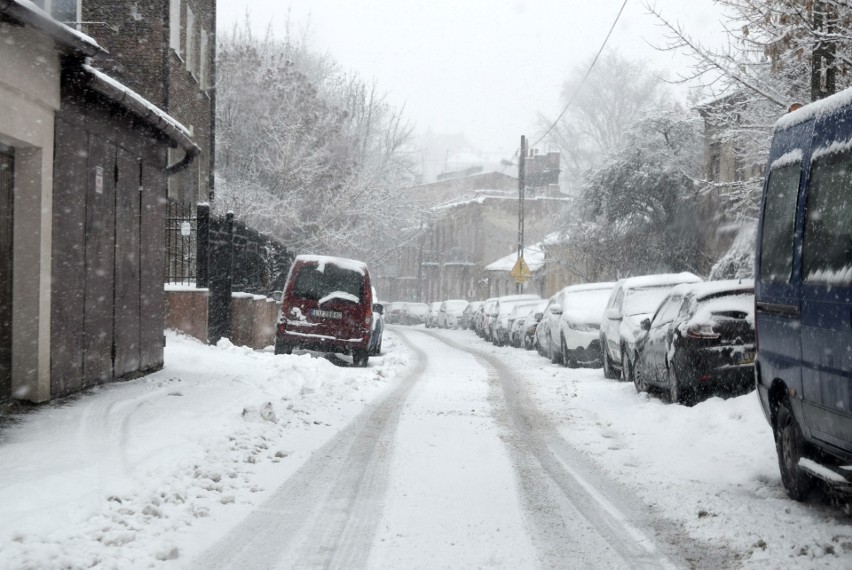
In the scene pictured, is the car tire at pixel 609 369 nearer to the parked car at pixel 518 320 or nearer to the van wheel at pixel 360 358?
the van wheel at pixel 360 358

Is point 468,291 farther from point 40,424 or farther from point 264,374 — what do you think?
point 40,424

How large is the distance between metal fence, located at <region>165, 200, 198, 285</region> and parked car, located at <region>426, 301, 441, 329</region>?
38513 mm

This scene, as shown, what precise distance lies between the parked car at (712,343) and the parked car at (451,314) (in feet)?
138

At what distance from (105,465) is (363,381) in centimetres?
830

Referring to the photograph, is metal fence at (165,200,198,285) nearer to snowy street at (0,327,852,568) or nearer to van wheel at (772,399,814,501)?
snowy street at (0,327,852,568)

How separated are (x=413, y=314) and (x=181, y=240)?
4810cm

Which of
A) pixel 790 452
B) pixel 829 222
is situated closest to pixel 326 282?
pixel 790 452

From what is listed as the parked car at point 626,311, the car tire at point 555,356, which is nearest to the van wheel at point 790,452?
the parked car at point 626,311

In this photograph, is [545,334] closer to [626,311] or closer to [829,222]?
[626,311]

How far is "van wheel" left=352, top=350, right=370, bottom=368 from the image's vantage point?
17.7 m

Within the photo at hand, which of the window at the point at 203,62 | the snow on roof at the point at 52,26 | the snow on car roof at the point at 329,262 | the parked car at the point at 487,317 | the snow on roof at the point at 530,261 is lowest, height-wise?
the parked car at the point at 487,317

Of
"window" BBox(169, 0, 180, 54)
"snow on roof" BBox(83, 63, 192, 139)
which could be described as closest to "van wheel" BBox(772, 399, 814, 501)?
"snow on roof" BBox(83, 63, 192, 139)

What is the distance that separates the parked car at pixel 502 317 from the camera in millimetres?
32594

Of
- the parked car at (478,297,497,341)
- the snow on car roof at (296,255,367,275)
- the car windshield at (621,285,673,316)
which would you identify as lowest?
the parked car at (478,297,497,341)
